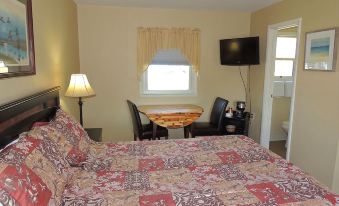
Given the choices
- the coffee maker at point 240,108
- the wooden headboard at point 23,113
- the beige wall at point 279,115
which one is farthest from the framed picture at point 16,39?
the beige wall at point 279,115

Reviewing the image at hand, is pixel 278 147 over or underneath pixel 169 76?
underneath

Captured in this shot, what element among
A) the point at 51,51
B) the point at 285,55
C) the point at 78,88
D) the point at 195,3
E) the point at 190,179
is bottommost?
the point at 190,179

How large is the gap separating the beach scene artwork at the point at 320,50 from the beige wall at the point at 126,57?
1536 millimetres

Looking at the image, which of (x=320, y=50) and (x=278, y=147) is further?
(x=278, y=147)

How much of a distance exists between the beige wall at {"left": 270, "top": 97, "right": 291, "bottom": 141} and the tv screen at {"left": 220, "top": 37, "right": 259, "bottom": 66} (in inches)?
44.2

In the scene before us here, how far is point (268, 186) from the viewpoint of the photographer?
1525mm

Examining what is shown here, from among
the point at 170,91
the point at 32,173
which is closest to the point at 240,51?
the point at 170,91

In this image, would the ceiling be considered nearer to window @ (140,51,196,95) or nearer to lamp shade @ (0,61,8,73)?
window @ (140,51,196,95)

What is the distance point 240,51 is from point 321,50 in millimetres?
1369

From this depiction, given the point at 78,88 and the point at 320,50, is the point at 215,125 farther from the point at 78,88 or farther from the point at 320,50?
the point at 78,88

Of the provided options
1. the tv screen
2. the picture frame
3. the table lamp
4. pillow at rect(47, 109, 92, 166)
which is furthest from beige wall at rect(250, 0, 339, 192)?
→ the table lamp

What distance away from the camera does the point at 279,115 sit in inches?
179

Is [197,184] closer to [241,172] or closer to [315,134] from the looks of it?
[241,172]

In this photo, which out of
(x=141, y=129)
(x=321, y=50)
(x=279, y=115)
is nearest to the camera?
(x=321, y=50)
